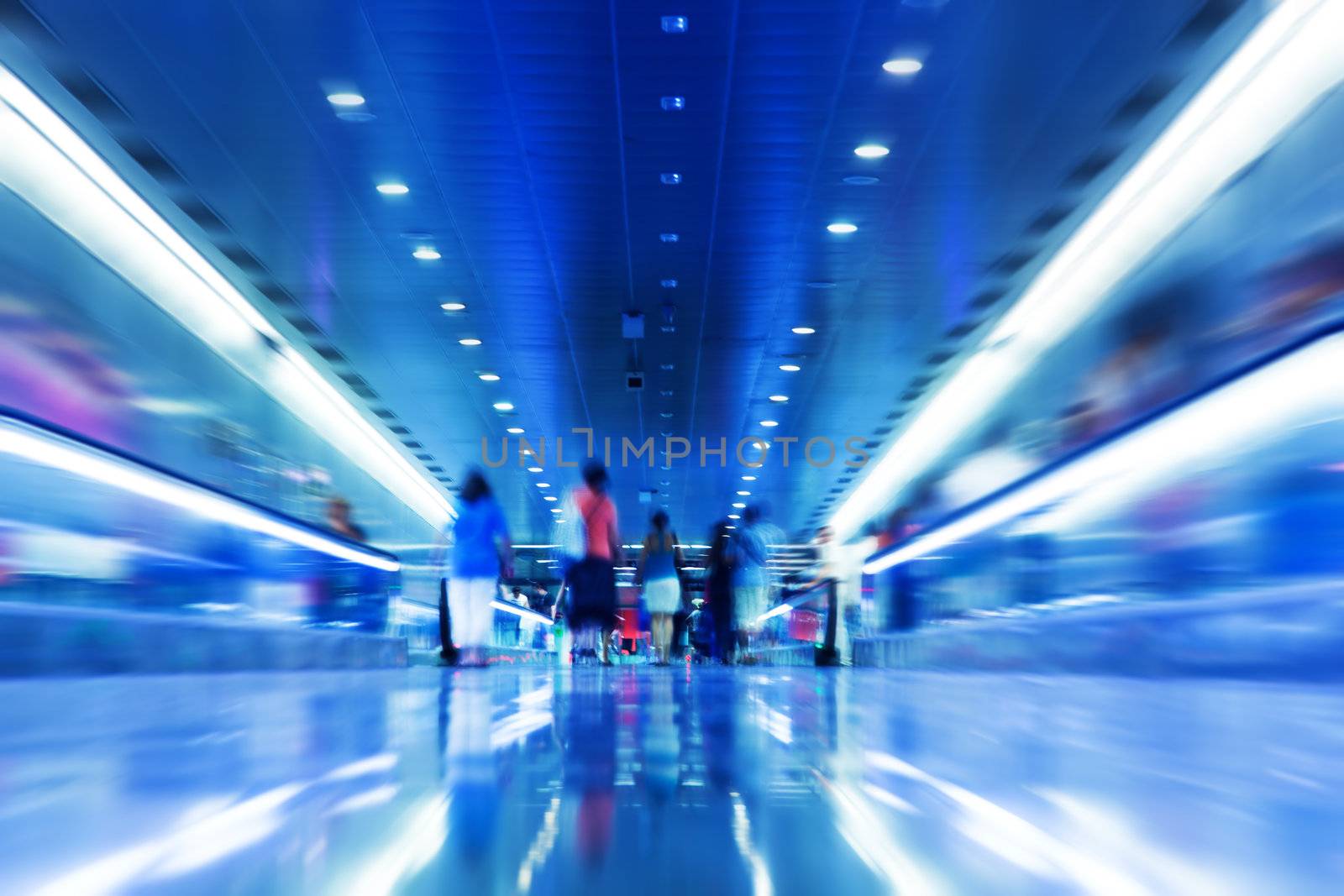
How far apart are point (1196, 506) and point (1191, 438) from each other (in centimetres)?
37

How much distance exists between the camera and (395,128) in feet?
30.9

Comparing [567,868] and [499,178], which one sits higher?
[499,178]

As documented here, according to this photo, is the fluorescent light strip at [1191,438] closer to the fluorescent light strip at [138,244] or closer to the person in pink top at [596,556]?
the person in pink top at [596,556]

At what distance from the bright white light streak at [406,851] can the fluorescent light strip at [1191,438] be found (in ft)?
13.9

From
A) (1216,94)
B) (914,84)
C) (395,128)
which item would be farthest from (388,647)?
(1216,94)

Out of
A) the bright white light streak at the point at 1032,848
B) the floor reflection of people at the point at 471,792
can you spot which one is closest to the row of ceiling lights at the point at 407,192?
the floor reflection of people at the point at 471,792

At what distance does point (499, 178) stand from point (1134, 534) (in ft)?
19.8

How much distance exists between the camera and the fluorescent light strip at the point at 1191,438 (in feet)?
16.7

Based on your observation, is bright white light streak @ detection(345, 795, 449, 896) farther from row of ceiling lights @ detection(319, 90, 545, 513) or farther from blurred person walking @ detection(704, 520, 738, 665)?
blurred person walking @ detection(704, 520, 738, 665)

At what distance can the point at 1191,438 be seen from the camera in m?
6.43

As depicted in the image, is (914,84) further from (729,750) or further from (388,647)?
(388,647)

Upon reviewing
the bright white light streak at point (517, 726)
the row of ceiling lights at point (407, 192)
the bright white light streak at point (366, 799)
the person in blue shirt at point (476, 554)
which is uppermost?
the row of ceiling lights at point (407, 192)

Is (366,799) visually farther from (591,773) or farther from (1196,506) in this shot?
(1196,506)

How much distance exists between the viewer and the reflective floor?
113cm
